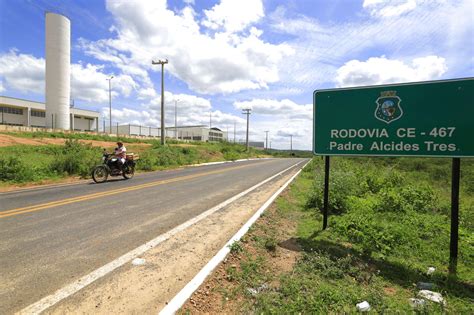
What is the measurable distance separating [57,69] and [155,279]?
204 feet

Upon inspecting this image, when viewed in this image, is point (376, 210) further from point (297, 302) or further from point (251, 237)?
point (297, 302)

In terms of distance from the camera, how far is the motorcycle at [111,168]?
13422 millimetres

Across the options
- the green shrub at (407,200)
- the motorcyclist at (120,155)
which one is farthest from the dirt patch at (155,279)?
the motorcyclist at (120,155)

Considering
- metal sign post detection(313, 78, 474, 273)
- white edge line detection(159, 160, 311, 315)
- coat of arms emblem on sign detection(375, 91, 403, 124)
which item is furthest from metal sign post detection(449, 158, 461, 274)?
white edge line detection(159, 160, 311, 315)

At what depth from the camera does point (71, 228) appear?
589 cm

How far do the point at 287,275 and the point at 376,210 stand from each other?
494cm

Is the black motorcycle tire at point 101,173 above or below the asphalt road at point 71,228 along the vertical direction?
above

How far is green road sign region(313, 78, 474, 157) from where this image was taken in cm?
479

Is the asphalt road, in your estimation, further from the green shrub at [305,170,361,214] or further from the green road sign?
the green road sign

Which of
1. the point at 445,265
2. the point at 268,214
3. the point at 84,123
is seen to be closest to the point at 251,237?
the point at 268,214

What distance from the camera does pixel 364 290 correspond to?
3709 mm

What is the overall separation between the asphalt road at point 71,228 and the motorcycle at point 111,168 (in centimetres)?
280

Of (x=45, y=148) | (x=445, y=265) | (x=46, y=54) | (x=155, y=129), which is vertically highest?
(x=46, y=54)

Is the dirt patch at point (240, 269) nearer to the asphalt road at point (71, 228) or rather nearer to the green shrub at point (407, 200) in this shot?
the asphalt road at point (71, 228)
